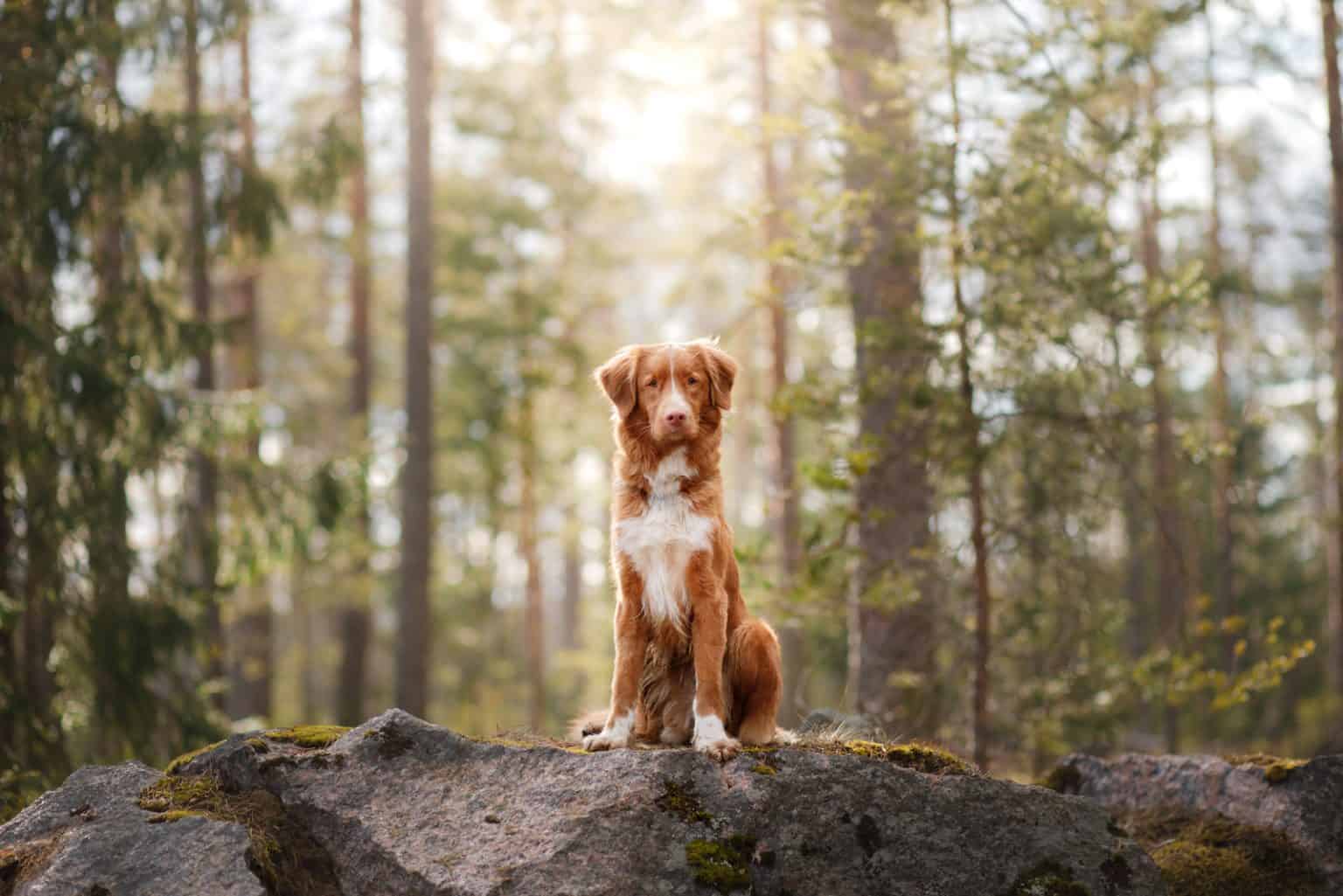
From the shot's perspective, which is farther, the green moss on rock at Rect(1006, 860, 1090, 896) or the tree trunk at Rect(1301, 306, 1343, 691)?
the tree trunk at Rect(1301, 306, 1343, 691)

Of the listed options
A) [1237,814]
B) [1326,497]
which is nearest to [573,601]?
[1326,497]

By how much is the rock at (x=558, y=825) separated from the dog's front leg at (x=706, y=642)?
25cm

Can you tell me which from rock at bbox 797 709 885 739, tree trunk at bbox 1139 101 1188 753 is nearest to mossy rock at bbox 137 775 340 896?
rock at bbox 797 709 885 739

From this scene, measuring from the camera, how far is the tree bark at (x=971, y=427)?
26.5 feet

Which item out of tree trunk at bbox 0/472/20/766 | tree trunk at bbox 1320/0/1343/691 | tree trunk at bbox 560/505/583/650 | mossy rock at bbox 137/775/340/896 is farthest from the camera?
tree trunk at bbox 560/505/583/650

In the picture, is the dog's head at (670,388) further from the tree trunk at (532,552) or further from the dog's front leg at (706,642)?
the tree trunk at (532,552)

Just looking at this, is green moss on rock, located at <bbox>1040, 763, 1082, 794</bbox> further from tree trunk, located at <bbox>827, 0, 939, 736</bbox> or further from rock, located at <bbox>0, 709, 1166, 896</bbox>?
rock, located at <bbox>0, 709, 1166, 896</bbox>

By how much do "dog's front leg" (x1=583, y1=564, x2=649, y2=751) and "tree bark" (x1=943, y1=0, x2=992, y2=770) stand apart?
145 inches

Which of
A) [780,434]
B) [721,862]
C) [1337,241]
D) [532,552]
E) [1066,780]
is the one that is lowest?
[532,552]

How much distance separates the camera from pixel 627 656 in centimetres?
525

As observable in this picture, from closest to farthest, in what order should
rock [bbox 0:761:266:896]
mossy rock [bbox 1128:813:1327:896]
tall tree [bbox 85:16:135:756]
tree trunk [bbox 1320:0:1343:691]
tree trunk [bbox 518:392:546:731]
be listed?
rock [bbox 0:761:266:896]
mossy rock [bbox 1128:813:1327:896]
tall tree [bbox 85:16:135:756]
tree trunk [bbox 1320:0:1343:691]
tree trunk [bbox 518:392:546:731]

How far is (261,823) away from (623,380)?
2405mm

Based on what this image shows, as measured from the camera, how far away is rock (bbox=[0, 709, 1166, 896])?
4.41 m

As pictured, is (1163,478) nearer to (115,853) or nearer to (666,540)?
(666,540)
